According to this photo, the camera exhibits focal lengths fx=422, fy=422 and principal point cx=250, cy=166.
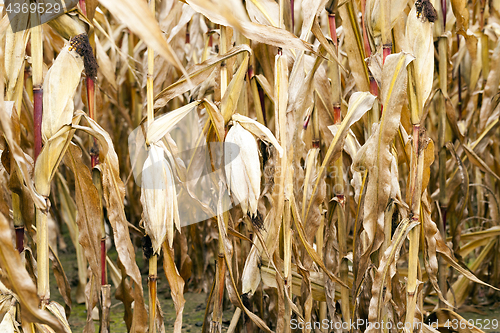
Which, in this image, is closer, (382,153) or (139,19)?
(139,19)

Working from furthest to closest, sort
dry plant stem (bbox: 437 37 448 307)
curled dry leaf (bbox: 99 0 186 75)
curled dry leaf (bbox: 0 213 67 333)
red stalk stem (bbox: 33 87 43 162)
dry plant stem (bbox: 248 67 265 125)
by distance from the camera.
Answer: dry plant stem (bbox: 437 37 448 307), dry plant stem (bbox: 248 67 265 125), red stalk stem (bbox: 33 87 43 162), curled dry leaf (bbox: 0 213 67 333), curled dry leaf (bbox: 99 0 186 75)

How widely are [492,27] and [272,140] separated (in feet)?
2.92

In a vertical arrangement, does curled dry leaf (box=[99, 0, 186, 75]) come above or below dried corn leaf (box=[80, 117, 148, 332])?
above

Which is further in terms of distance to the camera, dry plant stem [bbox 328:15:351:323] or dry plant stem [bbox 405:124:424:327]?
dry plant stem [bbox 328:15:351:323]

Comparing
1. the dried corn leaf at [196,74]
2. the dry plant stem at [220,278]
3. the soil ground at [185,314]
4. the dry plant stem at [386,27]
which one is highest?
the dry plant stem at [386,27]

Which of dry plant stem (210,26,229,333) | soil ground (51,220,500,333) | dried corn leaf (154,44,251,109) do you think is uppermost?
dried corn leaf (154,44,251,109)

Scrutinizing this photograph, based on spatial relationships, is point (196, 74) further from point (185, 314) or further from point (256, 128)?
point (185, 314)

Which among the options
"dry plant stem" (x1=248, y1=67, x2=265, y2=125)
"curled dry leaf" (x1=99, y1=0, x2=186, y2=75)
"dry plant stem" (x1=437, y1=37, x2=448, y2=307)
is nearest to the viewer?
"curled dry leaf" (x1=99, y1=0, x2=186, y2=75)

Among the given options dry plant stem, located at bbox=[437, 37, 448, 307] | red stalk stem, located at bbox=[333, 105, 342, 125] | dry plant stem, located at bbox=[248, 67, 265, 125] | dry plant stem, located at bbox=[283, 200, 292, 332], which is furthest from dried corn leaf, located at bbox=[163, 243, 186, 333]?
dry plant stem, located at bbox=[437, 37, 448, 307]

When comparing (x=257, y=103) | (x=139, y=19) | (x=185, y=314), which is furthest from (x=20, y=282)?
(x=185, y=314)

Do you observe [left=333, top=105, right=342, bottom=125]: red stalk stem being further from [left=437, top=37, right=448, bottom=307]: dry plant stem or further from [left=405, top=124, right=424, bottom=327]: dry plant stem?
[left=437, top=37, right=448, bottom=307]: dry plant stem

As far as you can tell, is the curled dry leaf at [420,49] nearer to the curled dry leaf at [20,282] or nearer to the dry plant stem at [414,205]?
the dry plant stem at [414,205]

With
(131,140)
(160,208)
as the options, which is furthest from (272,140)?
(131,140)

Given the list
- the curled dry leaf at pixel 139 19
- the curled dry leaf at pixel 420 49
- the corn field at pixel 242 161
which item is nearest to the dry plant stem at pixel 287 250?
the corn field at pixel 242 161
